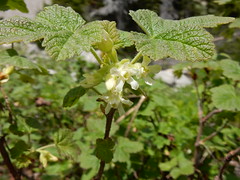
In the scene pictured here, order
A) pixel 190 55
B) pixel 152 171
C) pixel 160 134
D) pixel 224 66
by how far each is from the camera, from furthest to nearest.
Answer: pixel 160 134, pixel 152 171, pixel 224 66, pixel 190 55

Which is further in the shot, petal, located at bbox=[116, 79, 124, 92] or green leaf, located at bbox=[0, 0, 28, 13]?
green leaf, located at bbox=[0, 0, 28, 13]

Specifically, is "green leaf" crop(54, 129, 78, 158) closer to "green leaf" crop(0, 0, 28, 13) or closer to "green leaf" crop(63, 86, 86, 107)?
"green leaf" crop(63, 86, 86, 107)

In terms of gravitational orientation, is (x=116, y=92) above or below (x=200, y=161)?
above

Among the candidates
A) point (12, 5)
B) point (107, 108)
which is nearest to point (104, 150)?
point (107, 108)

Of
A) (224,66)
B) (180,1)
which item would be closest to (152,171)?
(224,66)

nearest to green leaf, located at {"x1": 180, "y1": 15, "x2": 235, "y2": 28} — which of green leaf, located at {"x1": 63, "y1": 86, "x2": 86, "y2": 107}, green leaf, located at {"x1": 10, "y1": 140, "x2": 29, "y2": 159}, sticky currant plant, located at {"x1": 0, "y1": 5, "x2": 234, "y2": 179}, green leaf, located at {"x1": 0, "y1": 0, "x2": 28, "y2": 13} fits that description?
sticky currant plant, located at {"x1": 0, "y1": 5, "x2": 234, "y2": 179}

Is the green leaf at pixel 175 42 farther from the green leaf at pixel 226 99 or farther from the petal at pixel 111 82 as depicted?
the green leaf at pixel 226 99

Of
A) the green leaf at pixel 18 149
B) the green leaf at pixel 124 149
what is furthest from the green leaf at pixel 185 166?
the green leaf at pixel 18 149

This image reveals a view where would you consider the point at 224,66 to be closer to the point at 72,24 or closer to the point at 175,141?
the point at 175,141
